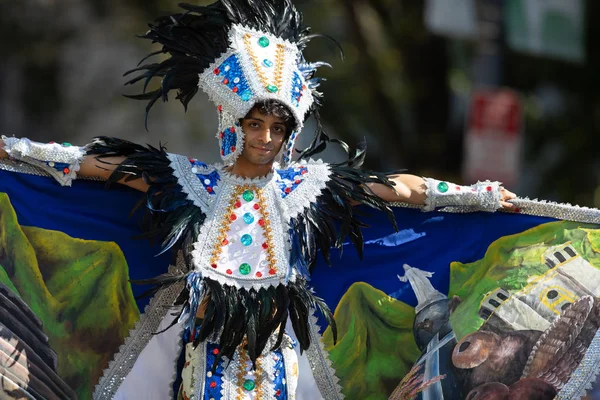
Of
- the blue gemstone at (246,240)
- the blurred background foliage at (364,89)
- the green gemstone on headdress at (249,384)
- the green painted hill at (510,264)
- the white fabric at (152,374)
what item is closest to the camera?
the green gemstone on headdress at (249,384)

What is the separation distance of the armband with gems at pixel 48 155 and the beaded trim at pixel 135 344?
671mm

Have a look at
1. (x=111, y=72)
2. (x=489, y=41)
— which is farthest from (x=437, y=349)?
(x=111, y=72)

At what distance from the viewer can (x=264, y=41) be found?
477 centimetres

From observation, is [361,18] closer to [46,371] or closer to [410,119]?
[410,119]

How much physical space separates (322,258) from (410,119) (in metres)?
7.48

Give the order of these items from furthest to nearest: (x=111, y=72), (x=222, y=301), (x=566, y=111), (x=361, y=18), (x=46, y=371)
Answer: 1. (x=111, y=72)
2. (x=566, y=111)
3. (x=361, y=18)
4. (x=46, y=371)
5. (x=222, y=301)

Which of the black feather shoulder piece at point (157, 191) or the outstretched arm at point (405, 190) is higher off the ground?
the black feather shoulder piece at point (157, 191)

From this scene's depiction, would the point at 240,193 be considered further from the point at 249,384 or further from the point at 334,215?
the point at 249,384

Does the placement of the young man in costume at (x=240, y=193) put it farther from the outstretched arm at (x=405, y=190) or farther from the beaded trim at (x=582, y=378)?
the beaded trim at (x=582, y=378)

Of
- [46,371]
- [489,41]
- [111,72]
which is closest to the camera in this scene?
[46,371]

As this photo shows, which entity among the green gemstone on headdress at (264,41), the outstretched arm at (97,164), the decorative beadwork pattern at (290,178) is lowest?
the decorative beadwork pattern at (290,178)

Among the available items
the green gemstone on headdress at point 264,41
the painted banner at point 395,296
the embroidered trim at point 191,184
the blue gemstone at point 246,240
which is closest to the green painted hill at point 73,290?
the painted banner at point 395,296

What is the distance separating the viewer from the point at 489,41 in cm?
1047

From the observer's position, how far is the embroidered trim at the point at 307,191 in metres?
4.81
